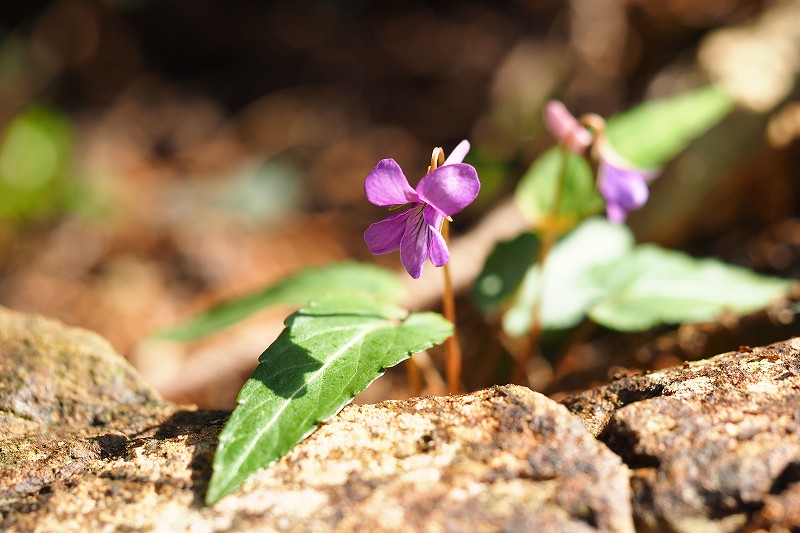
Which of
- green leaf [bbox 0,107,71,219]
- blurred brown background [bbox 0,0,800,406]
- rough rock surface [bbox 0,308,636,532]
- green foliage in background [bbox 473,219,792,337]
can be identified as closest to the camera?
rough rock surface [bbox 0,308,636,532]

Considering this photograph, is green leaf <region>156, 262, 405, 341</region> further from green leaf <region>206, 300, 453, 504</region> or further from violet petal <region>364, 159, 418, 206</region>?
violet petal <region>364, 159, 418, 206</region>

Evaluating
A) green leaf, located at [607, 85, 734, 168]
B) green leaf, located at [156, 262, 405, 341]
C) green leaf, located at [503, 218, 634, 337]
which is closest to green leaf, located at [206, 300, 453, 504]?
green leaf, located at [156, 262, 405, 341]

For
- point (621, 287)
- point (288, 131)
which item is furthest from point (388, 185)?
point (288, 131)

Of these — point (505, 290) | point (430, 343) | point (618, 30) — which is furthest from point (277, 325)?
point (618, 30)

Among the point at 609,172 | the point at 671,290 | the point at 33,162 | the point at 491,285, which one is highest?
the point at 33,162

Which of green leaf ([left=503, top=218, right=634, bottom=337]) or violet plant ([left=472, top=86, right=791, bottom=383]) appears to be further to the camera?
green leaf ([left=503, top=218, right=634, bottom=337])

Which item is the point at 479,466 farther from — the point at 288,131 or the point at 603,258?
the point at 288,131

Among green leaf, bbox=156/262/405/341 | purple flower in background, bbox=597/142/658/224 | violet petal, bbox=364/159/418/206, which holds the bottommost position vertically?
green leaf, bbox=156/262/405/341
